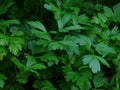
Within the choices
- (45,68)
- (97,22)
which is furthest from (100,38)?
(45,68)

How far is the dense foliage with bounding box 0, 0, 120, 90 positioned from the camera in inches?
92.7

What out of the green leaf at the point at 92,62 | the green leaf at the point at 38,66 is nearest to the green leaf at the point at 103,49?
the green leaf at the point at 92,62

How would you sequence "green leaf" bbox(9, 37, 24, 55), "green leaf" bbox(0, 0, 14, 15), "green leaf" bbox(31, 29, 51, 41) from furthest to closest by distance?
1. "green leaf" bbox(0, 0, 14, 15)
2. "green leaf" bbox(31, 29, 51, 41)
3. "green leaf" bbox(9, 37, 24, 55)

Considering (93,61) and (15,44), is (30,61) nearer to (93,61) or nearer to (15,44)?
(15,44)

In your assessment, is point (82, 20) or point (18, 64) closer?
point (18, 64)

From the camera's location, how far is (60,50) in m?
2.52

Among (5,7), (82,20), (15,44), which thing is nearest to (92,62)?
(82,20)

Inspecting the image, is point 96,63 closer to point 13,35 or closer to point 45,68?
point 45,68

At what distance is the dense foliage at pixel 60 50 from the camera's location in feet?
7.72

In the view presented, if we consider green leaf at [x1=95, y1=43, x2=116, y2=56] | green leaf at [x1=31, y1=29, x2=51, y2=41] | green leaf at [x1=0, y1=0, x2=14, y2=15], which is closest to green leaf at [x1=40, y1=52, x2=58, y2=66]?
green leaf at [x1=31, y1=29, x2=51, y2=41]

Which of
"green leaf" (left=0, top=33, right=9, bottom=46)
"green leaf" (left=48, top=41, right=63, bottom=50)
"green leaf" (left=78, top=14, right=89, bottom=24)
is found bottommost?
"green leaf" (left=48, top=41, right=63, bottom=50)

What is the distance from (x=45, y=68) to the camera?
7.72ft

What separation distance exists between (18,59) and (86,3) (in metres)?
0.80

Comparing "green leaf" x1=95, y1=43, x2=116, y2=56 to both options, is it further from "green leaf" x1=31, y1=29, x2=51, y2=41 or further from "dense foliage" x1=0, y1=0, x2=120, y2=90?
"green leaf" x1=31, y1=29, x2=51, y2=41
